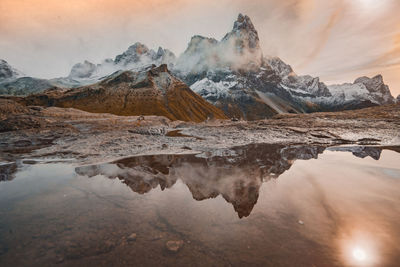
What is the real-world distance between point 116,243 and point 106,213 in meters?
1.22

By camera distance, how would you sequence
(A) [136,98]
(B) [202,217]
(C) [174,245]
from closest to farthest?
1. (C) [174,245]
2. (B) [202,217]
3. (A) [136,98]

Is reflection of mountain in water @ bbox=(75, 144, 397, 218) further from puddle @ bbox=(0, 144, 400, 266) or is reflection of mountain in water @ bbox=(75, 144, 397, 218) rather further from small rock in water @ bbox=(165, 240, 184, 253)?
small rock in water @ bbox=(165, 240, 184, 253)

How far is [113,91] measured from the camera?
156 m

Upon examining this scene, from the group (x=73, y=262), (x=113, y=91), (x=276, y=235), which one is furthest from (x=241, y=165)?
(x=113, y=91)

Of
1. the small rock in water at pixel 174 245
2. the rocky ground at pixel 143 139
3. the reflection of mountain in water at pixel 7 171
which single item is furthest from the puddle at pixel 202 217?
the rocky ground at pixel 143 139

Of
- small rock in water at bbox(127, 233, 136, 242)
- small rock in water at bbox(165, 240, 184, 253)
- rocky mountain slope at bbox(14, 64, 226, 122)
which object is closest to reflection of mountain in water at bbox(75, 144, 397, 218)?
small rock in water at bbox(165, 240, 184, 253)

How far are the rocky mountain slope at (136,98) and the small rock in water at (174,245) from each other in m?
127

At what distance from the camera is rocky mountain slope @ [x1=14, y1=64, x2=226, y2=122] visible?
137875 millimetres

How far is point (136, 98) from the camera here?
149500 mm

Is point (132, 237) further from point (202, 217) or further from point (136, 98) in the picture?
point (136, 98)

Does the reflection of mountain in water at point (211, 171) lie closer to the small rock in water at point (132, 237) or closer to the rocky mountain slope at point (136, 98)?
the small rock in water at point (132, 237)

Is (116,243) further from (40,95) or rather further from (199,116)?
(40,95)

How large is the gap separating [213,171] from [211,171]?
8 centimetres

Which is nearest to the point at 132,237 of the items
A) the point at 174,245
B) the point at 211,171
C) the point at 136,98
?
the point at 174,245
